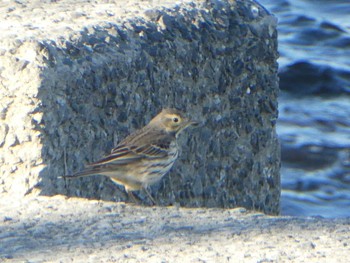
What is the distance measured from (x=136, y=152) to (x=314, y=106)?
5.41 m

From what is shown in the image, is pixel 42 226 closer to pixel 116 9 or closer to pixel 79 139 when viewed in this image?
pixel 79 139

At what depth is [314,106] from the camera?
9.96 meters

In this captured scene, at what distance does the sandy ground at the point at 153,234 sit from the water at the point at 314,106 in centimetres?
394

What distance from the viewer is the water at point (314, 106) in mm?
8578

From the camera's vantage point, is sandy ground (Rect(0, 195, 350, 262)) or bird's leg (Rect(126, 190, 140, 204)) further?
bird's leg (Rect(126, 190, 140, 204))

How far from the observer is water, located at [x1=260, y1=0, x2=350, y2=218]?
858 centimetres

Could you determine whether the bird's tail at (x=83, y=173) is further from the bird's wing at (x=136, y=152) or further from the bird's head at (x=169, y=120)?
the bird's head at (x=169, y=120)

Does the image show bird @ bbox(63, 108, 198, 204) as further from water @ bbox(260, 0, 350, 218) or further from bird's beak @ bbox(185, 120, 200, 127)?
water @ bbox(260, 0, 350, 218)

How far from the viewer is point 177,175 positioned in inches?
209

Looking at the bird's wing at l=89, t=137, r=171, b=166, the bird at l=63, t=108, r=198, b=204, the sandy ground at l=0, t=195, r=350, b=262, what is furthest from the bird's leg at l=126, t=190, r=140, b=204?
the sandy ground at l=0, t=195, r=350, b=262

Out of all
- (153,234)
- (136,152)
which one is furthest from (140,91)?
(153,234)

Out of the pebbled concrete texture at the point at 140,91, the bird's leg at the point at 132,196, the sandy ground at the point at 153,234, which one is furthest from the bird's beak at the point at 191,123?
the sandy ground at the point at 153,234

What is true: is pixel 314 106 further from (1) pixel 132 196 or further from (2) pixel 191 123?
(1) pixel 132 196

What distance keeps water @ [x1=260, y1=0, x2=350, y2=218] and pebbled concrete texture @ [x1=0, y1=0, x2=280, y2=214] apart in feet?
8.28
